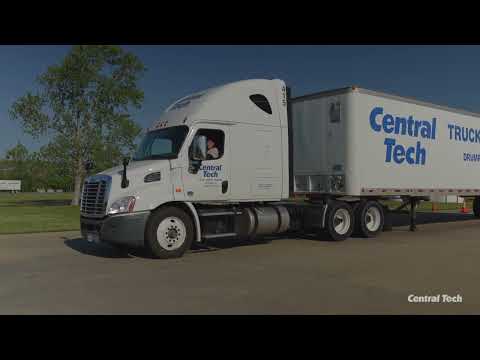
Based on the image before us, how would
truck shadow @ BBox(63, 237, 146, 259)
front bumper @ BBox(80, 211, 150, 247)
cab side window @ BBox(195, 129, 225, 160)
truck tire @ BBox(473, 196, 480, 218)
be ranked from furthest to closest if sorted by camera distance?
truck tire @ BBox(473, 196, 480, 218) < cab side window @ BBox(195, 129, 225, 160) < truck shadow @ BBox(63, 237, 146, 259) < front bumper @ BBox(80, 211, 150, 247)

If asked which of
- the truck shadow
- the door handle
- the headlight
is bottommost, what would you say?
the truck shadow

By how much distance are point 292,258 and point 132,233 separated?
3.38 m

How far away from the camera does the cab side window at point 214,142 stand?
34.5 feet

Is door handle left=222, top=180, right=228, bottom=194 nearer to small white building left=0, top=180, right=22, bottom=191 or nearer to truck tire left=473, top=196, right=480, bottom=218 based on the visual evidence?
truck tire left=473, top=196, right=480, bottom=218

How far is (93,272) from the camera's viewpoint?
8320 mm

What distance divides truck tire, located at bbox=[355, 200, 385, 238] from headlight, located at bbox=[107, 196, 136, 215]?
267 inches

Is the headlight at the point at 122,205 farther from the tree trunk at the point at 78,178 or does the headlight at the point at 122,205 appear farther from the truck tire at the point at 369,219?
the tree trunk at the point at 78,178

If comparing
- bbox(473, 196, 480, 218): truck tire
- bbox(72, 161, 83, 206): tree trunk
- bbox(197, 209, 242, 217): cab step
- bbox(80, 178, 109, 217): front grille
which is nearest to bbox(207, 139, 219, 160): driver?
bbox(197, 209, 242, 217): cab step

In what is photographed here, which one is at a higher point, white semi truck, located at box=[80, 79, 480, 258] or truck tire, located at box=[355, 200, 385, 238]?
white semi truck, located at box=[80, 79, 480, 258]

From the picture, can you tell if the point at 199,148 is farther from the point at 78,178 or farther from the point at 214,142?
the point at 78,178

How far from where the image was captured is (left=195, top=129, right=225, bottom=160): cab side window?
10.5m
